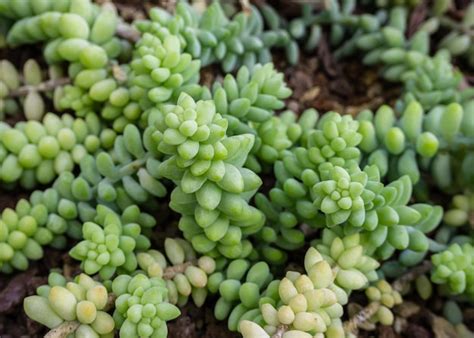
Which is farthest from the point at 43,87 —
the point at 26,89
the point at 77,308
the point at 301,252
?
the point at 301,252

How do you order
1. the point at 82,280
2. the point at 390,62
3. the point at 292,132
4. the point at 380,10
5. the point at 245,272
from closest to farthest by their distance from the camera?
the point at 82,280
the point at 245,272
the point at 292,132
the point at 390,62
the point at 380,10

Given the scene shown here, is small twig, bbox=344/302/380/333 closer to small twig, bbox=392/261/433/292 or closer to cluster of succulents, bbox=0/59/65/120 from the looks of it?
small twig, bbox=392/261/433/292

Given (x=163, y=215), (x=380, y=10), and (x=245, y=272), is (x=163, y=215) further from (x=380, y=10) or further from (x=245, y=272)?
(x=380, y=10)

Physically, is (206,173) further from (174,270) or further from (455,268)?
(455,268)

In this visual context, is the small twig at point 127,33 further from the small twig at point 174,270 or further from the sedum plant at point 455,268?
the sedum plant at point 455,268

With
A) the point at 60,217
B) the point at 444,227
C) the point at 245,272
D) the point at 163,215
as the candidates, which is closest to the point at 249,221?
the point at 245,272

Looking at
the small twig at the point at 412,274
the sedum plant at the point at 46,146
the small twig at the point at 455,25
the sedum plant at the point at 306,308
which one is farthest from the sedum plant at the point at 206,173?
the small twig at the point at 455,25

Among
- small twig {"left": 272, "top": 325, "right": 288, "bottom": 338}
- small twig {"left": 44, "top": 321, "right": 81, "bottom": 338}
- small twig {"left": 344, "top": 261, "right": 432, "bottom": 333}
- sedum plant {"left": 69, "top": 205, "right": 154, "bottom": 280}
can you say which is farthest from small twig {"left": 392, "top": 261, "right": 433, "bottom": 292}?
small twig {"left": 44, "top": 321, "right": 81, "bottom": 338}
